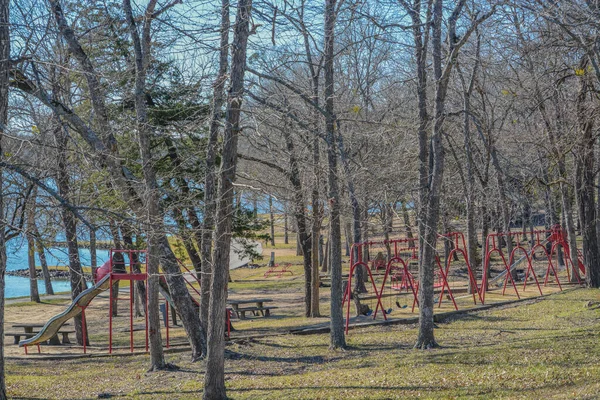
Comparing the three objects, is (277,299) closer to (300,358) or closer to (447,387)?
(300,358)

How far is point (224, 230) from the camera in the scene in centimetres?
966

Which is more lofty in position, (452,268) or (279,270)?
(279,270)

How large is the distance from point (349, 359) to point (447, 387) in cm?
412

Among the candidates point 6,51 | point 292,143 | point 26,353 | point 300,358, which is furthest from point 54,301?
point 6,51

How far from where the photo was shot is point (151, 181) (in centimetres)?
1222

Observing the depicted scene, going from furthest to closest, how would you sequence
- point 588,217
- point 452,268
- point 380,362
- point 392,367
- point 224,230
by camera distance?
point 452,268 < point 588,217 < point 380,362 < point 392,367 < point 224,230

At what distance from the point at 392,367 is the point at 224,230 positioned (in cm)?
394

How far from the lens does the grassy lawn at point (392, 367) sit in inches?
360

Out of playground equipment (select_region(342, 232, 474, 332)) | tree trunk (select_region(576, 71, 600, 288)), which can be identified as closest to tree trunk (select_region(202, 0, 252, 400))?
playground equipment (select_region(342, 232, 474, 332))

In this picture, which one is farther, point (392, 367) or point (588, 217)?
point (588, 217)

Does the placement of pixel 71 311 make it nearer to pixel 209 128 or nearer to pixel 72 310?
pixel 72 310

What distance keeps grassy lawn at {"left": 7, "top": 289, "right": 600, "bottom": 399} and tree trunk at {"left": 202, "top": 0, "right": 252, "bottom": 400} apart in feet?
2.35

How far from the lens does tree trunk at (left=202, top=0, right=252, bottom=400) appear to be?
9516mm

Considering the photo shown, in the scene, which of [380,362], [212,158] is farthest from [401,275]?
[212,158]
